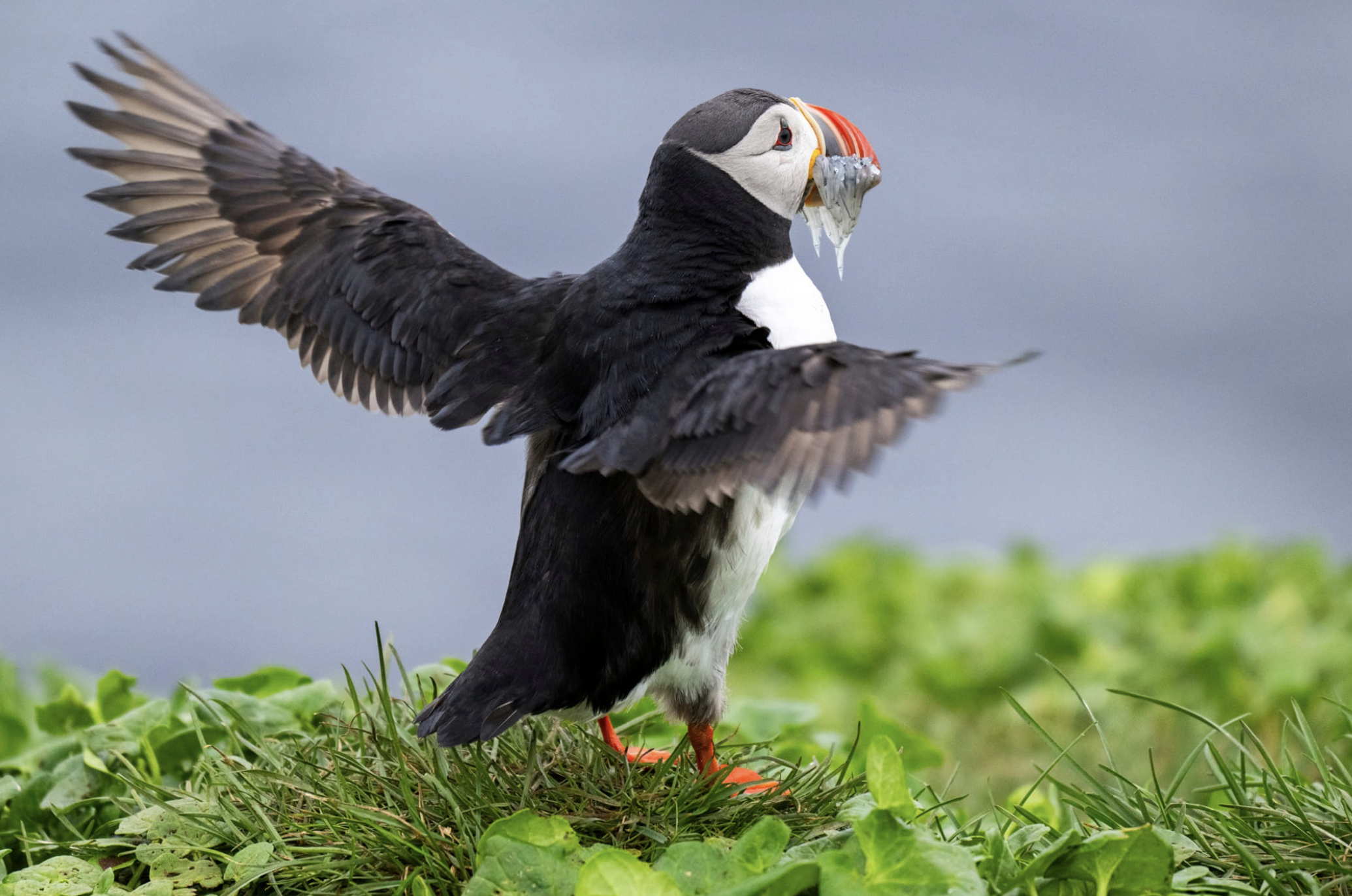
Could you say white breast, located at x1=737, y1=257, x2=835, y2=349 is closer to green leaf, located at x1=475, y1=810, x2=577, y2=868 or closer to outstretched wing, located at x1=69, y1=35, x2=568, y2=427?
outstretched wing, located at x1=69, y1=35, x2=568, y2=427

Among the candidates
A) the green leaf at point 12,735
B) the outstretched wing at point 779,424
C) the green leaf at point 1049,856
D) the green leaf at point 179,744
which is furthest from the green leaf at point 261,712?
the green leaf at point 1049,856

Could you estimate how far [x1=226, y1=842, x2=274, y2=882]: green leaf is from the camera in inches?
110

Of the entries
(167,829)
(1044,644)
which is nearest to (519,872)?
(167,829)

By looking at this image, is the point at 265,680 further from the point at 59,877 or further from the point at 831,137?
the point at 831,137

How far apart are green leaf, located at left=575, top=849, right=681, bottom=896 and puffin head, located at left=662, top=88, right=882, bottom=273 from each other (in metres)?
1.63

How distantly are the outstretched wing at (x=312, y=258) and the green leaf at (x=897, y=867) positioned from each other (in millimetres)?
1383

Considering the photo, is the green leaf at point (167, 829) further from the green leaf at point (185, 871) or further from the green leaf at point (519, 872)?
the green leaf at point (519, 872)

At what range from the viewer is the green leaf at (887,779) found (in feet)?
8.75

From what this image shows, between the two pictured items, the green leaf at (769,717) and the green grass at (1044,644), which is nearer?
the green leaf at (769,717)

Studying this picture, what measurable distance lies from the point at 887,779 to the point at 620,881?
584mm

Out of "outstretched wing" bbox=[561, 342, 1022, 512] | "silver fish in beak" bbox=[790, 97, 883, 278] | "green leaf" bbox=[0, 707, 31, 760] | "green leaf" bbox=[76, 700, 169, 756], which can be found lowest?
"green leaf" bbox=[0, 707, 31, 760]

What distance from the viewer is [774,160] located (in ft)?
10.7

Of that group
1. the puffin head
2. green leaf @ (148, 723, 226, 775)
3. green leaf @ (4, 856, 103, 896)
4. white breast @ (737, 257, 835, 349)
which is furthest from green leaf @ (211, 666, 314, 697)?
the puffin head

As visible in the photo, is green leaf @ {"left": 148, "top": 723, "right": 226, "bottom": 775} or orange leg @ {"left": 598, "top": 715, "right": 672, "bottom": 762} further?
green leaf @ {"left": 148, "top": 723, "right": 226, "bottom": 775}
